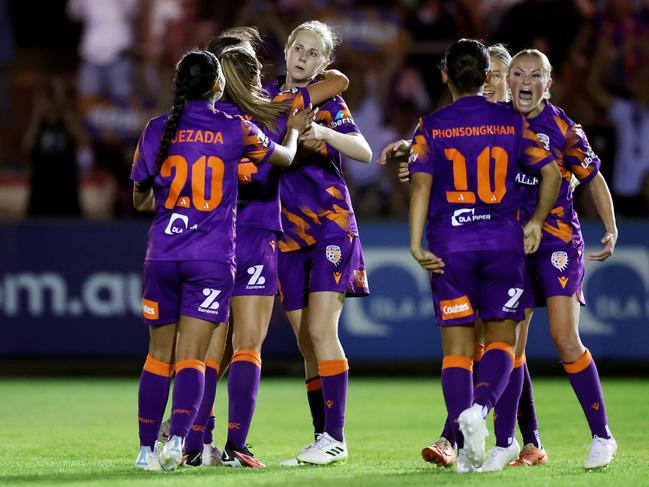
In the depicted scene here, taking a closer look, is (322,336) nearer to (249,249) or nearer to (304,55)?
(249,249)

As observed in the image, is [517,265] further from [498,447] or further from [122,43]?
[122,43]

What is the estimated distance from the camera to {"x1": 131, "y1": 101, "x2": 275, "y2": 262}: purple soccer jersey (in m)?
6.11

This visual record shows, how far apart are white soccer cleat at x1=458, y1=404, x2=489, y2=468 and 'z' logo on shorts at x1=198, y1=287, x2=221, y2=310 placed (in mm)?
1329

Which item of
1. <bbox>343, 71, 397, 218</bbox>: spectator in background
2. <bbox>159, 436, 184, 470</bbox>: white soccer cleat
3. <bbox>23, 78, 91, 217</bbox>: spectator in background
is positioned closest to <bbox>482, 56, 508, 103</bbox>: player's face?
<bbox>159, 436, 184, 470</bbox>: white soccer cleat

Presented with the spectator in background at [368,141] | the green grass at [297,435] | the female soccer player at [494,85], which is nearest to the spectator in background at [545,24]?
the spectator in background at [368,141]

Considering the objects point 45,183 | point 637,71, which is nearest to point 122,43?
point 45,183

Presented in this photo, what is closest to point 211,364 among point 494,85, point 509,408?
point 509,408

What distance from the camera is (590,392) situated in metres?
6.47

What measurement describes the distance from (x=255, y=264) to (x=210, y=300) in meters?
0.59

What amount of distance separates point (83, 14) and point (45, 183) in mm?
2691

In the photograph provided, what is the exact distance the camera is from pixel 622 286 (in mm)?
12914

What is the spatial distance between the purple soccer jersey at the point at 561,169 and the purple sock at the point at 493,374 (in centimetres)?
69

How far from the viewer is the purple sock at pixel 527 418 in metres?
6.90

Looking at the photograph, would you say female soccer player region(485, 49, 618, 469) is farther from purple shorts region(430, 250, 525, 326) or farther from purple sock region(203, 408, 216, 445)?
purple sock region(203, 408, 216, 445)
